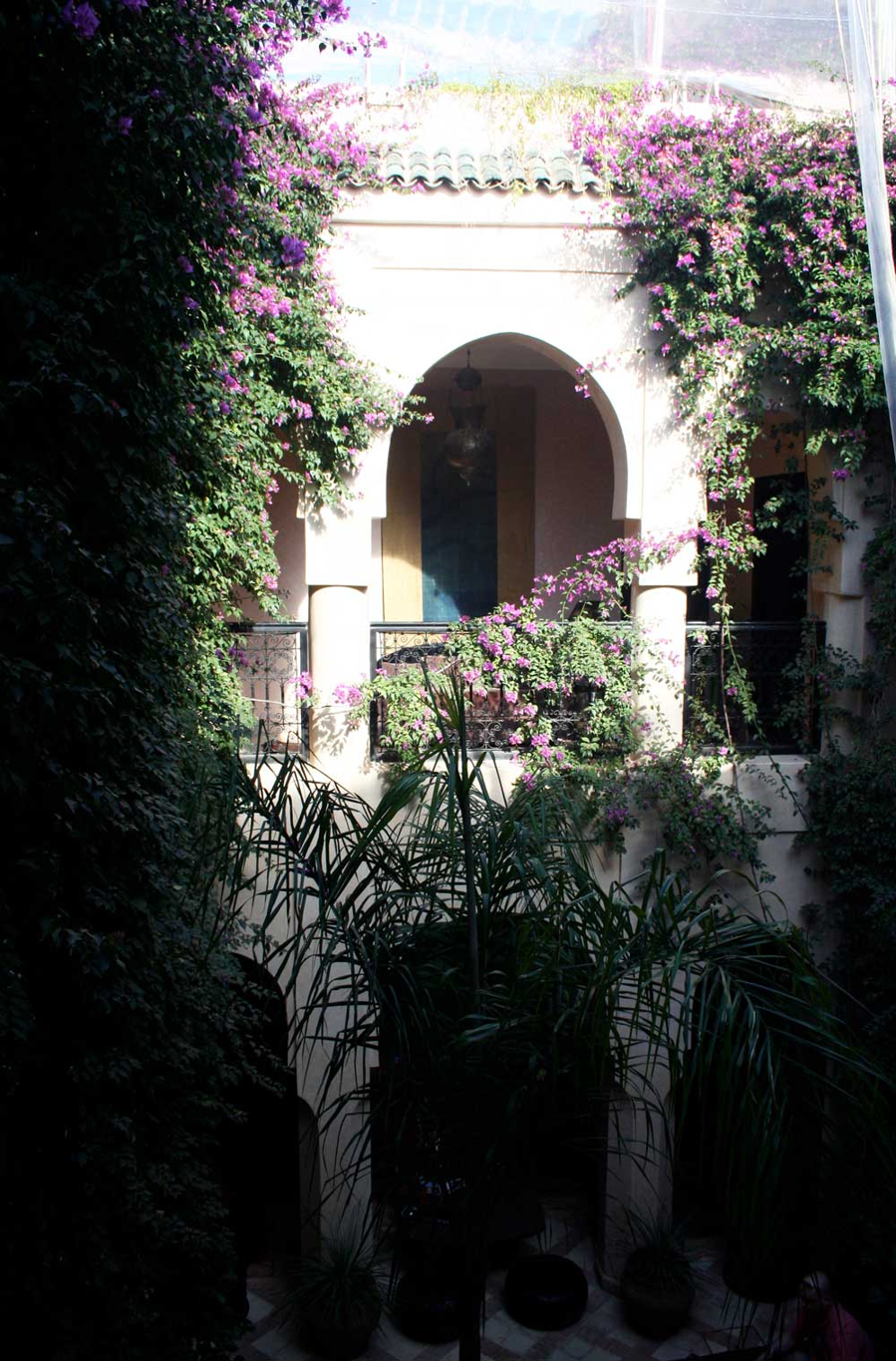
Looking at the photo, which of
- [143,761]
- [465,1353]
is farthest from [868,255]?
[465,1353]

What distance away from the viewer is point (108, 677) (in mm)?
4242

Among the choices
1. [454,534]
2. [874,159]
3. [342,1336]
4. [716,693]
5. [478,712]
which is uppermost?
[874,159]

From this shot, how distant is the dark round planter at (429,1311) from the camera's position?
739cm

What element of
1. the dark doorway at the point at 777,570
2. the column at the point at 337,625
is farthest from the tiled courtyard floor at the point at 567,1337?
the dark doorway at the point at 777,570

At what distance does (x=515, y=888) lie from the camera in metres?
4.38

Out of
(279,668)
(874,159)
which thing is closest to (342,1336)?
(279,668)

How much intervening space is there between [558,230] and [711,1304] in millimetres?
7448

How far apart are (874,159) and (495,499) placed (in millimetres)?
4673

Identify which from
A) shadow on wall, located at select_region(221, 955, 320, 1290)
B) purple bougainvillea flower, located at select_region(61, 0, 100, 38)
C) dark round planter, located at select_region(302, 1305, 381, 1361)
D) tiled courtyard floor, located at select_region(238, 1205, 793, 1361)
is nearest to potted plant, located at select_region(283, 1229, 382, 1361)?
dark round planter, located at select_region(302, 1305, 381, 1361)

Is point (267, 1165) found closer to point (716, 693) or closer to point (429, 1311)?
point (429, 1311)

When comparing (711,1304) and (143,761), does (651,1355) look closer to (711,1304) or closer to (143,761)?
(711,1304)

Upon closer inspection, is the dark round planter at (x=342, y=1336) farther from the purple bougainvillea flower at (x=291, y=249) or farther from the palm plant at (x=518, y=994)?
the purple bougainvillea flower at (x=291, y=249)

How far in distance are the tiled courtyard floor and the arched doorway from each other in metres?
5.61

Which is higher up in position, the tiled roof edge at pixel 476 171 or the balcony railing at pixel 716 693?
the tiled roof edge at pixel 476 171
